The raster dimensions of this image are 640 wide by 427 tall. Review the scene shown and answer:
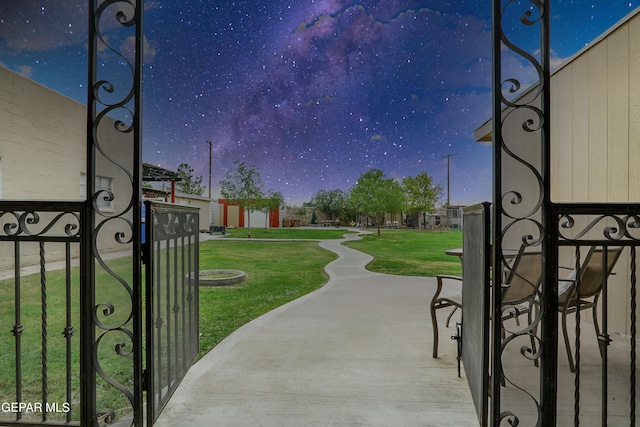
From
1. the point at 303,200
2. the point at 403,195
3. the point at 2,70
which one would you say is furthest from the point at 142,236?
the point at 303,200

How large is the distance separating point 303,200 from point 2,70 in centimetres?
1173

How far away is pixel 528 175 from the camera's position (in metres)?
3.45

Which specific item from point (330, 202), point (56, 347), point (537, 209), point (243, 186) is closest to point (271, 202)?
point (243, 186)

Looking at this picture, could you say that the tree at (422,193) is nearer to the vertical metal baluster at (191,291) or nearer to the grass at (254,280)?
the grass at (254,280)

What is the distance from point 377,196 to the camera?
12.6m

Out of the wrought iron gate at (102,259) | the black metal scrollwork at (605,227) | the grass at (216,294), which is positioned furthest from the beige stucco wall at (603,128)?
the grass at (216,294)

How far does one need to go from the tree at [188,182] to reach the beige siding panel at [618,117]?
441 inches

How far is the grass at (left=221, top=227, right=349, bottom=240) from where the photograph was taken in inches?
468

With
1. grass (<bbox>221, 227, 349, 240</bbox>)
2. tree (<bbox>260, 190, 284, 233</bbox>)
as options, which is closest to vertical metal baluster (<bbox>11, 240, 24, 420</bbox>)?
grass (<bbox>221, 227, 349, 240</bbox>)

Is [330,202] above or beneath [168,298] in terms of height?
above

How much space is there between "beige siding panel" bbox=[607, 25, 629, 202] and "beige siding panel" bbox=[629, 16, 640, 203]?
0.03 meters

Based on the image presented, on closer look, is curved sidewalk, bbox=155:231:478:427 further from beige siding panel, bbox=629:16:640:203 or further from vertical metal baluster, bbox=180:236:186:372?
beige siding panel, bbox=629:16:640:203

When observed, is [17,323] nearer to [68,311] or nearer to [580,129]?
[68,311]

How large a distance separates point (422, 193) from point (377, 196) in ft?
5.54
